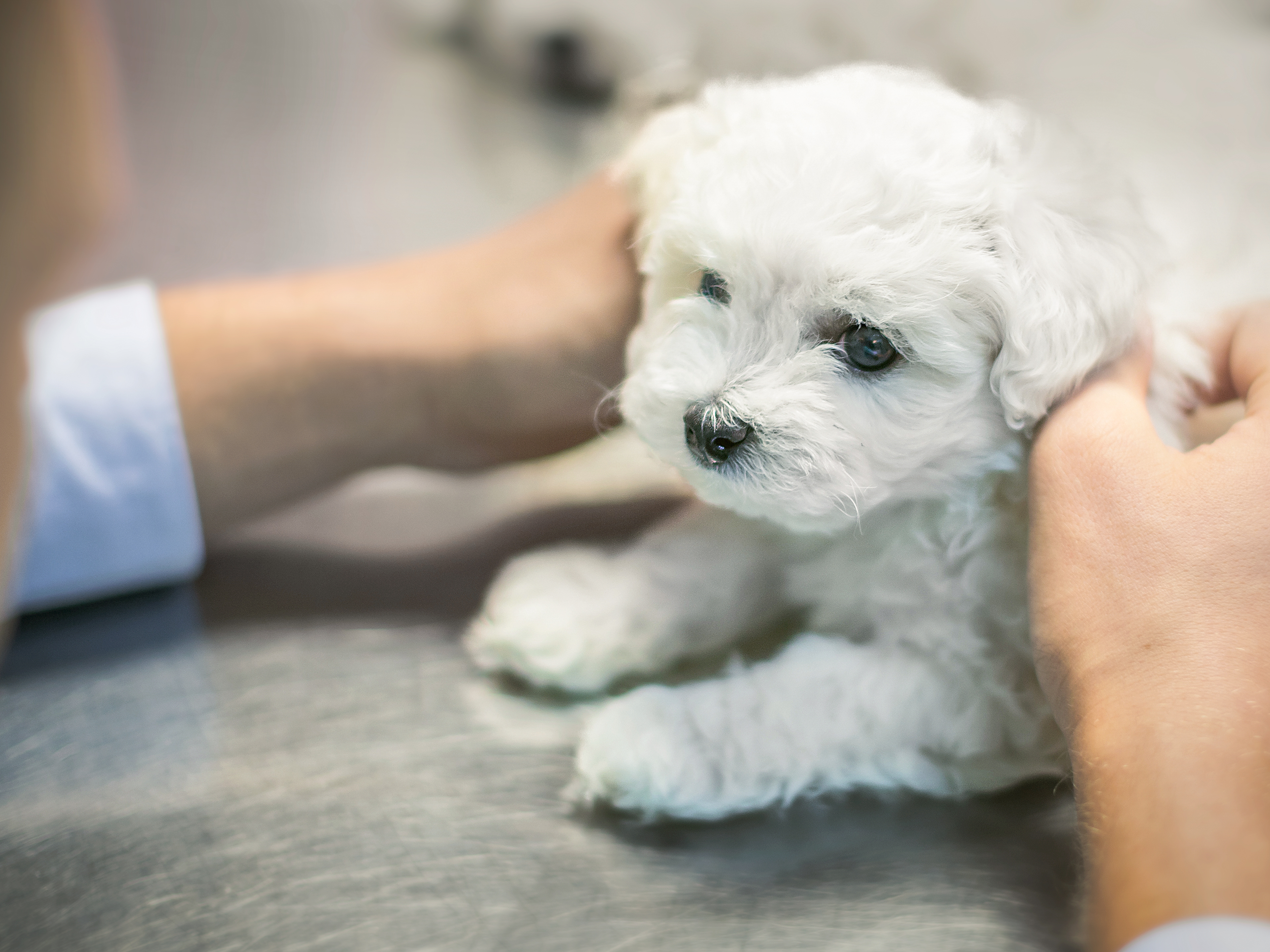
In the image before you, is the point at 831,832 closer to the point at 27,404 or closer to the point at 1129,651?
the point at 1129,651

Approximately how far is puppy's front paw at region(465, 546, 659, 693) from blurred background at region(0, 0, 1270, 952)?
0.04 meters

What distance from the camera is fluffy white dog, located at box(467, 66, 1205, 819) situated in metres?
0.74

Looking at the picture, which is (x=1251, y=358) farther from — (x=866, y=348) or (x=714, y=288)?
(x=714, y=288)

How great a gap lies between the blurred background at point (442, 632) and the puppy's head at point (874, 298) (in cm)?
26

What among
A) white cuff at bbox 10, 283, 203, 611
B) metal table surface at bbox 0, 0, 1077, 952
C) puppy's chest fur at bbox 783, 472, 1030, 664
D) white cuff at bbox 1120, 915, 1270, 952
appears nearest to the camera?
white cuff at bbox 1120, 915, 1270, 952

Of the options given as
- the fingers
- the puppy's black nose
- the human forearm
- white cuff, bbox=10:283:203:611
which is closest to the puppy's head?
the puppy's black nose

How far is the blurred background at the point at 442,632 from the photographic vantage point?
0.74 meters

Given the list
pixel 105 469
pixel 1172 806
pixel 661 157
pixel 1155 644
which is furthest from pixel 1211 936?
pixel 105 469

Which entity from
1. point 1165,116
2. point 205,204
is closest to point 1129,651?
point 1165,116

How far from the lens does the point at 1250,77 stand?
4.86ft

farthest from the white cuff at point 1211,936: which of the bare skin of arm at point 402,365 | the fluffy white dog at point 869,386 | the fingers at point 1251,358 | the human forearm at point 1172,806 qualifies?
the bare skin of arm at point 402,365

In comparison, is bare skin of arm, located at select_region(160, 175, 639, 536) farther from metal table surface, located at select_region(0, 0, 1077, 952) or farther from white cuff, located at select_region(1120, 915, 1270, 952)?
white cuff, located at select_region(1120, 915, 1270, 952)

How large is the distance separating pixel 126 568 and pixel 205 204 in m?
1.00

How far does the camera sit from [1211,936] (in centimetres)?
52
